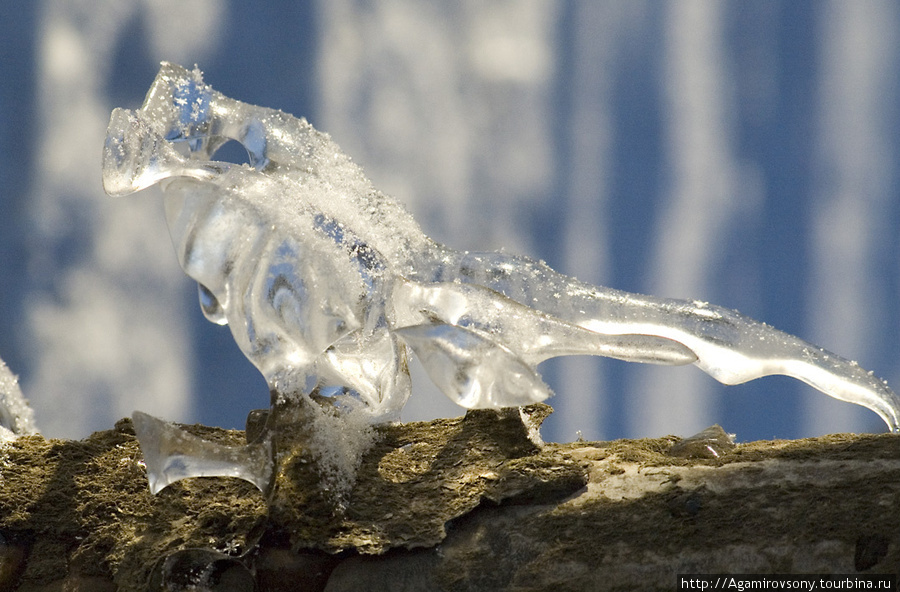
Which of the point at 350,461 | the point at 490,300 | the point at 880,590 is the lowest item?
the point at 880,590

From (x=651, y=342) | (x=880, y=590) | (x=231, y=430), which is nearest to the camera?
(x=880, y=590)

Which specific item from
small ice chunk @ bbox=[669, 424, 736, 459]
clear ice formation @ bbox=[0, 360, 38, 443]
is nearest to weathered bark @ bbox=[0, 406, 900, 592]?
small ice chunk @ bbox=[669, 424, 736, 459]

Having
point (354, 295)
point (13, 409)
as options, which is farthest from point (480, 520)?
point (13, 409)

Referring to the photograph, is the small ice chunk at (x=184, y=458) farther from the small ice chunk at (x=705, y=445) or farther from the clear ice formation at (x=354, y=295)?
the small ice chunk at (x=705, y=445)

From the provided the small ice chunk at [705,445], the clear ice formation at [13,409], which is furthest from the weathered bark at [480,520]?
the clear ice formation at [13,409]

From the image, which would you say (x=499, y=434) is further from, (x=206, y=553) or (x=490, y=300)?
(x=206, y=553)

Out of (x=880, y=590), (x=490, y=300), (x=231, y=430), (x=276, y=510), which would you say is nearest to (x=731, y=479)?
(x=880, y=590)

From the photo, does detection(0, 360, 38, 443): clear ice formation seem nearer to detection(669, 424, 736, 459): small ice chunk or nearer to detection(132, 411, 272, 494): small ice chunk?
detection(132, 411, 272, 494): small ice chunk
